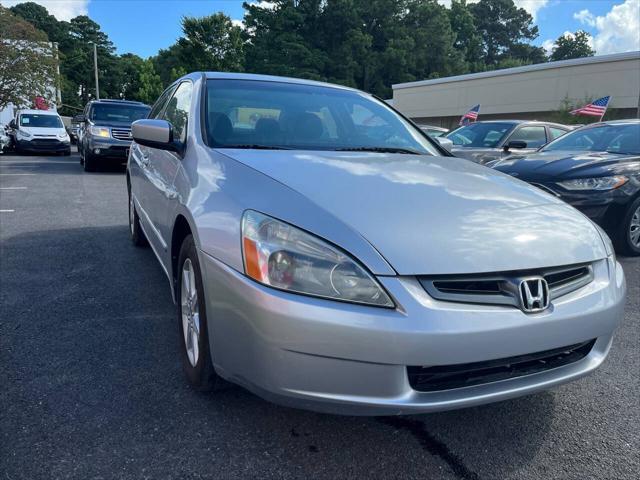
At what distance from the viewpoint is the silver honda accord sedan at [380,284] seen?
1702mm

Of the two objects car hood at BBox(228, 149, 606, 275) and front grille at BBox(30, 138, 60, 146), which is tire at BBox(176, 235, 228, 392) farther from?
front grille at BBox(30, 138, 60, 146)

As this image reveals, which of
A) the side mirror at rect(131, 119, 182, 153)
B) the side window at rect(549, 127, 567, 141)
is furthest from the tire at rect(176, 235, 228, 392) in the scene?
the side window at rect(549, 127, 567, 141)

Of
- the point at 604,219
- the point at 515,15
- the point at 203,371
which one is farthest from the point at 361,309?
the point at 515,15

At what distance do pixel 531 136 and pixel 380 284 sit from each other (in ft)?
25.7

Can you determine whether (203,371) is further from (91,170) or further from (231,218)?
(91,170)

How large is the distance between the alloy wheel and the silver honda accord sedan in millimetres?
14

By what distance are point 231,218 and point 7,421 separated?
127 cm

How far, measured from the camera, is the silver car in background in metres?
7.87

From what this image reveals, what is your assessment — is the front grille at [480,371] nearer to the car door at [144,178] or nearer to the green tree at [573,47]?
the car door at [144,178]

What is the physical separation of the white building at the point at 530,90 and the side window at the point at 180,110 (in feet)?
78.5

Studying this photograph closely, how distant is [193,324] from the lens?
7.95 ft

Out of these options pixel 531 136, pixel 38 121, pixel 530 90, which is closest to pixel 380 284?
pixel 531 136

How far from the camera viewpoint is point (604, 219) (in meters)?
5.06

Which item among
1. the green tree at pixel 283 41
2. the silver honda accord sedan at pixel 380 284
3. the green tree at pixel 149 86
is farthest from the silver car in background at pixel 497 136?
the green tree at pixel 149 86
